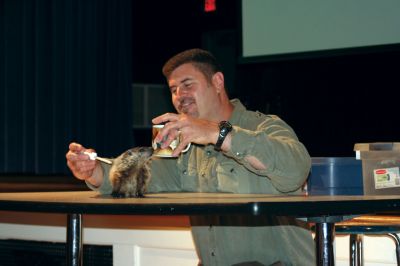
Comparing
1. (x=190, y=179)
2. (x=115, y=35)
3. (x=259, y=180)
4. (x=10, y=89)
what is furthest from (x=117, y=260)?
(x=115, y=35)

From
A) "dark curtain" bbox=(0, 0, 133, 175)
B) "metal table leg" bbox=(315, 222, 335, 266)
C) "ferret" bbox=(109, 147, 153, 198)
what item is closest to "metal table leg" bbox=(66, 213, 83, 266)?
"ferret" bbox=(109, 147, 153, 198)

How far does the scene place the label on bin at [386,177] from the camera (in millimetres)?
2471

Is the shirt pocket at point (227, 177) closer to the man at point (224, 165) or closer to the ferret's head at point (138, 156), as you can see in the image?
the man at point (224, 165)

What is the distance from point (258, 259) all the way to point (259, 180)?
24 centimetres

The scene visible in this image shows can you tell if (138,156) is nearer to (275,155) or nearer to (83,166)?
(83,166)

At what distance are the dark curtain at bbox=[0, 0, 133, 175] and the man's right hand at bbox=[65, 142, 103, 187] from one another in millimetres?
3788

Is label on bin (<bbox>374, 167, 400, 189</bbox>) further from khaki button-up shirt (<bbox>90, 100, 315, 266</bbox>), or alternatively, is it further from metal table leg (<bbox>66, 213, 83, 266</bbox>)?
metal table leg (<bbox>66, 213, 83, 266</bbox>)

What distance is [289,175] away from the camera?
1.94 meters

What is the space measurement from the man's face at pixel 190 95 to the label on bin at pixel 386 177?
0.59 meters

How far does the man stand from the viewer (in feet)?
6.13

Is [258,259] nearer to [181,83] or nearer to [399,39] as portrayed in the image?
[181,83]

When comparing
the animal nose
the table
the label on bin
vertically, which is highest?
the animal nose

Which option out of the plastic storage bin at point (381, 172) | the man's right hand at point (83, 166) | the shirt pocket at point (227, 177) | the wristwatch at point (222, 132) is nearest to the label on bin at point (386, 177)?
the plastic storage bin at point (381, 172)

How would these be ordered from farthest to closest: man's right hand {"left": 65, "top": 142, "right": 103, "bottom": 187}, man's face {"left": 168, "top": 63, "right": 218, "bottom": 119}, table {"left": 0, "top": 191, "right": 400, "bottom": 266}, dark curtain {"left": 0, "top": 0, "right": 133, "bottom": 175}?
dark curtain {"left": 0, "top": 0, "right": 133, "bottom": 175}
man's face {"left": 168, "top": 63, "right": 218, "bottom": 119}
man's right hand {"left": 65, "top": 142, "right": 103, "bottom": 187}
table {"left": 0, "top": 191, "right": 400, "bottom": 266}
